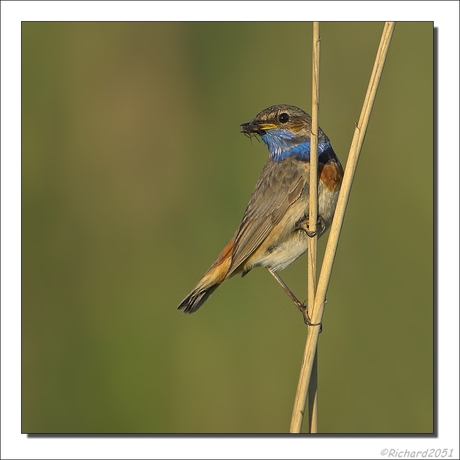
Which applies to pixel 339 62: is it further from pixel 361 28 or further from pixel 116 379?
pixel 116 379

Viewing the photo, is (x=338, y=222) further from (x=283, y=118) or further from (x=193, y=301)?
Answer: (x=193, y=301)

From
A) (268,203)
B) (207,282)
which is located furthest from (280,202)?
(207,282)

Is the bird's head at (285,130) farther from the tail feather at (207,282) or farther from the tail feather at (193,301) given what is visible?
the tail feather at (193,301)

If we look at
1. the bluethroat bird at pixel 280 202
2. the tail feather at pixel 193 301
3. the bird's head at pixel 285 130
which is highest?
the bird's head at pixel 285 130

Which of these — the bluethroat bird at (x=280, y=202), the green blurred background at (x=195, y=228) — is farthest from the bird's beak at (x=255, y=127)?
the green blurred background at (x=195, y=228)

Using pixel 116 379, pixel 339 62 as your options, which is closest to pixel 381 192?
pixel 339 62

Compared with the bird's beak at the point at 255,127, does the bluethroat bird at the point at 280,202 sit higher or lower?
lower

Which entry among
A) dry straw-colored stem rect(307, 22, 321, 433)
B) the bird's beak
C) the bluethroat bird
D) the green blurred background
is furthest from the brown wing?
the green blurred background
